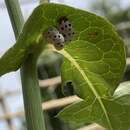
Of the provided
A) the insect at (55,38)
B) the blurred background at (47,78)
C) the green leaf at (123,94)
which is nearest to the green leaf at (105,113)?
the green leaf at (123,94)

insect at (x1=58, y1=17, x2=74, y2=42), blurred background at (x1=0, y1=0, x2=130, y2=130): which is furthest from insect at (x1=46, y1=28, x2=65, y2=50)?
blurred background at (x1=0, y1=0, x2=130, y2=130)

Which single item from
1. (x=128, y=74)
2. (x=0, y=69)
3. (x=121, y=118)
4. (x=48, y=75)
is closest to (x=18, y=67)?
(x=0, y=69)

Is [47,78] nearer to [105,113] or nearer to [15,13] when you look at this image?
[105,113]

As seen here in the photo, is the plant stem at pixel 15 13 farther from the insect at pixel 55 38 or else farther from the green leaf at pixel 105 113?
the green leaf at pixel 105 113

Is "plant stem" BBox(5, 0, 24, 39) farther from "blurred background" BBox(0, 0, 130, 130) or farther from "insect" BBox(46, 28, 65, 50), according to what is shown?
"blurred background" BBox(0, 0, 130, 130)

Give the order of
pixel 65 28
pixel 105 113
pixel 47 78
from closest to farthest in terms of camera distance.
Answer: pixel 65 28, pixel 105 113, pixel 47 78

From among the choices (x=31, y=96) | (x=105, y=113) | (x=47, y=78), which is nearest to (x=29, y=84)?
(x=31, y=96)
